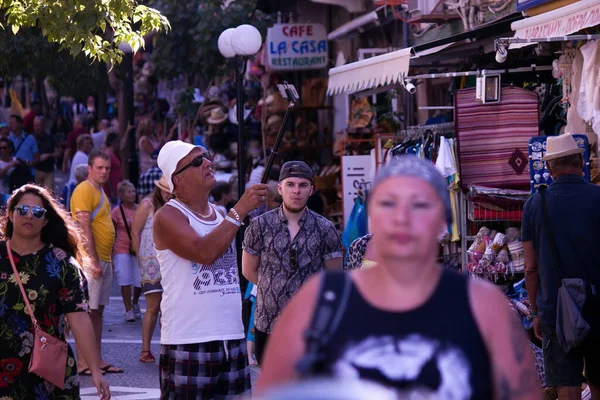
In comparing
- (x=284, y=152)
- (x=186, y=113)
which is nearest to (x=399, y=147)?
(x=284, y=152)

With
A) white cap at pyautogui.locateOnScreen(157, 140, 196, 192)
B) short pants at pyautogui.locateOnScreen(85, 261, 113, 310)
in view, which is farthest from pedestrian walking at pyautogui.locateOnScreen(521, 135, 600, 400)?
short pants at pyautogui.locateOnScreen(85, 261, 113, 310)

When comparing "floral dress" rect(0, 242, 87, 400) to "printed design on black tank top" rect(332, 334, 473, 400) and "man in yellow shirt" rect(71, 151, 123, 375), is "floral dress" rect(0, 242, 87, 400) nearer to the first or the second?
"printed design on black tank top" rect(332, 334, 473, 400)

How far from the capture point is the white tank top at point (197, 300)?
5.59 metres

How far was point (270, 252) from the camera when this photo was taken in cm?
716

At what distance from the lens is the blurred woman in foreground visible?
3.02m

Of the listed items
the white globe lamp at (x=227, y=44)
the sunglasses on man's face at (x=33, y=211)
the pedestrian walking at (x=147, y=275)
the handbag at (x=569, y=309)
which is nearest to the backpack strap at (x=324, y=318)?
the sunglasses on man's face at (x=33, y=211)

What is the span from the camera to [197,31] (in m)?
19.0

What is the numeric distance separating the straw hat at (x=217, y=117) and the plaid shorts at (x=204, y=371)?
14404 mm

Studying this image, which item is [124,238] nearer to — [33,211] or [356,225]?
[356,225]

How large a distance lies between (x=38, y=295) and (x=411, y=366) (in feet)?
10.3

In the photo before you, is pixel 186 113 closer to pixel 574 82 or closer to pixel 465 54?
pixel 465 54

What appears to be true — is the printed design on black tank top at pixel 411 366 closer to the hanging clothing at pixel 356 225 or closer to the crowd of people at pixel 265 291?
the crowd of people at pixel 265 291

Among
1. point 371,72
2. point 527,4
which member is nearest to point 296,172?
point 527,4

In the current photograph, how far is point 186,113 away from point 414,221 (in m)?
18.2
